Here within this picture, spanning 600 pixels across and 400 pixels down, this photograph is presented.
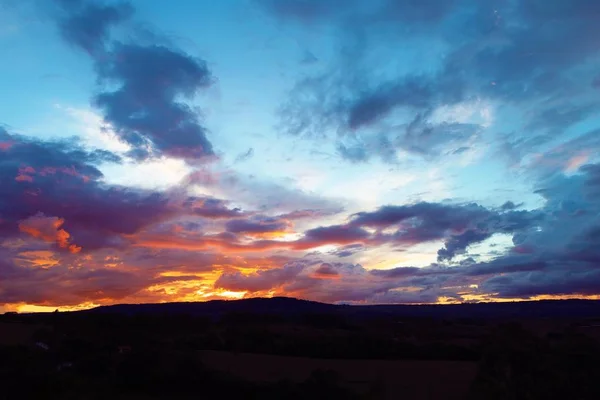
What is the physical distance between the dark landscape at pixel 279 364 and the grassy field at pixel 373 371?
90 mm

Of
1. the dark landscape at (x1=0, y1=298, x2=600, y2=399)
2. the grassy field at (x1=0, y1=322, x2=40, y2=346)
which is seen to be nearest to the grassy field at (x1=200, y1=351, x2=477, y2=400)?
the dark landscape at (x1=0, y1=298, x2=600, y2=399)

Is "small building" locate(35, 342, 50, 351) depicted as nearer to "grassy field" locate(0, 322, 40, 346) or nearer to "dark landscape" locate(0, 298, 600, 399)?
"dark landscape" locate(0, 298, 600, 399)

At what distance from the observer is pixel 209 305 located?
125188 mm

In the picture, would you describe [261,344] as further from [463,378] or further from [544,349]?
[544,349]

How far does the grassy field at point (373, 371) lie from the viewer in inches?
1161

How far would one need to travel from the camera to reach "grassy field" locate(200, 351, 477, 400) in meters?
29.5

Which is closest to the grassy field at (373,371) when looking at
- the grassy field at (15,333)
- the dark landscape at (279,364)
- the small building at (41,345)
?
the dark landscape at (279,364)

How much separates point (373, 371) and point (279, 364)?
745 centimetres

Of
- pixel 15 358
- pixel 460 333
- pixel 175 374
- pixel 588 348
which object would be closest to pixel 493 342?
pixel 588 348

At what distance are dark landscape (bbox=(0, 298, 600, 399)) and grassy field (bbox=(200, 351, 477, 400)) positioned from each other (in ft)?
0.30

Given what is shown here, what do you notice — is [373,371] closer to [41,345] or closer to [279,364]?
[279,364]

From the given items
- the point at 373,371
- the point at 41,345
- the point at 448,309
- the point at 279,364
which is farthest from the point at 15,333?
the point at 448,309

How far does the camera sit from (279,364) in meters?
40.6

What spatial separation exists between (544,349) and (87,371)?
22.3 m
